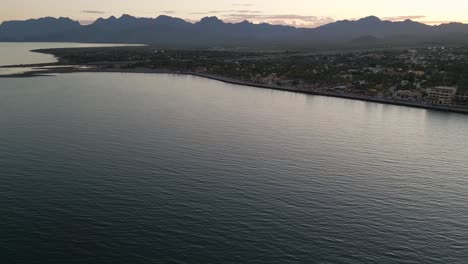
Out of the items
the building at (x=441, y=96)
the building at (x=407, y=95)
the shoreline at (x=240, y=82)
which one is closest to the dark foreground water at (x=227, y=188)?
the shoreline at (x=240, y=82)

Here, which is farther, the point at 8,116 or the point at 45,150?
the point at 8,116

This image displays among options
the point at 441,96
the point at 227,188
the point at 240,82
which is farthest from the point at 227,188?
the point at 240,82

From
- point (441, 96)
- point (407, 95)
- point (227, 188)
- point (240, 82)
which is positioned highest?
point (441, 96)

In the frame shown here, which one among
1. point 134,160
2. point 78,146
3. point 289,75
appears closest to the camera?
point 134,160

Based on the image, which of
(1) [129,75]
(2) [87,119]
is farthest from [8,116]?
(1) [129,75]

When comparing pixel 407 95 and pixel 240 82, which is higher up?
pixel 407 95

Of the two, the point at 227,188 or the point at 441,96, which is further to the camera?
the point at 441,96

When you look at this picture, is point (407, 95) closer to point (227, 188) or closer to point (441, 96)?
point (441, 96)

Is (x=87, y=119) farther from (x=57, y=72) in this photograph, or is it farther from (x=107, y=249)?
(x=57, y=72)

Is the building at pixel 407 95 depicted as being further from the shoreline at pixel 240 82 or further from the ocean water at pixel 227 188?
the ocean water at pixel 227 188
